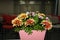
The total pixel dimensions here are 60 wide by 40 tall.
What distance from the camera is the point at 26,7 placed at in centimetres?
683

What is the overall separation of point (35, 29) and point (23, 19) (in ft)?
0.42

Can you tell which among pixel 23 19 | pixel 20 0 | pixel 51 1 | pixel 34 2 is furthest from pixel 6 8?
pixel 23 19

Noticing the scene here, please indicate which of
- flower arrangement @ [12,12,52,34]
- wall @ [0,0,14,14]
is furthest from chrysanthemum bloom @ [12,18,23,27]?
wall @ [0,0,14,14]

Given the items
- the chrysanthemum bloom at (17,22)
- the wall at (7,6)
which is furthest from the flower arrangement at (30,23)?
the wall at (7,6)

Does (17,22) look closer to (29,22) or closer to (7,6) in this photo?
(29,22)

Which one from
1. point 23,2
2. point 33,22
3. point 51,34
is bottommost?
point 51,34

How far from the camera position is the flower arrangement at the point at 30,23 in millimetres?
1328

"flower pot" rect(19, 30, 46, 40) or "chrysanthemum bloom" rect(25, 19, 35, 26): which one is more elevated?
"chrysanthemum bloom" rect(25, 19, 35, 26)

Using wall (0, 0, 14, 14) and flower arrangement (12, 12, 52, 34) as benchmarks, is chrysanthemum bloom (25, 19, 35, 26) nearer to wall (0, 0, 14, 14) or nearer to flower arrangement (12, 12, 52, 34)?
flower arrangement (12, 12, 52, 34)

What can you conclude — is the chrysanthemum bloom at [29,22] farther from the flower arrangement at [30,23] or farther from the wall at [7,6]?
the wall at [7,6]

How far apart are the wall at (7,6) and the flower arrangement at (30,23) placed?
18.6ft

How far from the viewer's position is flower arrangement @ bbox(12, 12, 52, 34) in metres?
1.33

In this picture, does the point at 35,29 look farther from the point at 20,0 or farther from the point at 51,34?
the point at 20,0

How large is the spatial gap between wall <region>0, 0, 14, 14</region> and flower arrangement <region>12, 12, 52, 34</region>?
568 centimetres
